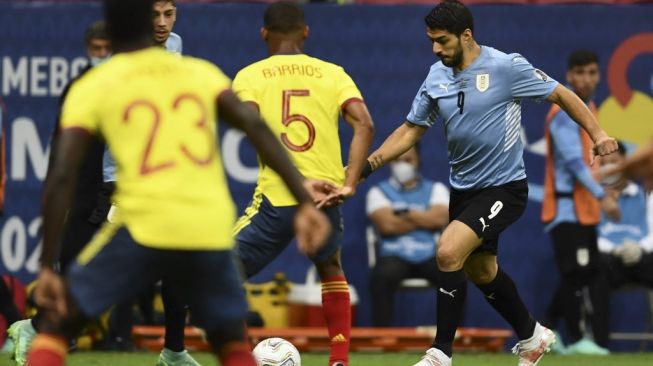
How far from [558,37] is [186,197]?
852 centimetres

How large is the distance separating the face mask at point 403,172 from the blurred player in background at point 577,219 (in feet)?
3.86

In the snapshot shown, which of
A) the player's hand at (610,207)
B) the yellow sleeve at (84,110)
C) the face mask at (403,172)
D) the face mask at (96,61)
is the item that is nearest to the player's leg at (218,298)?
the yellow sleeve at (84,110)

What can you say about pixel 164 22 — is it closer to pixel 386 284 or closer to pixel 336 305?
pixel 336 305

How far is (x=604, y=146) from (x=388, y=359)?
3.37 metres

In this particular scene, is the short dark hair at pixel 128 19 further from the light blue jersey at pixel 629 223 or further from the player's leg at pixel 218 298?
the light blue jersey at pixel 629 223

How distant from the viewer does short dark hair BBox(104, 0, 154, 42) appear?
217 inches

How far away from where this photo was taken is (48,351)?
18.1 feet

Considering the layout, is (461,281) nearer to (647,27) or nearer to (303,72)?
(303,72)

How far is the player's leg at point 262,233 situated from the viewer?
345 inches

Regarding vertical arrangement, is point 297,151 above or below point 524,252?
above

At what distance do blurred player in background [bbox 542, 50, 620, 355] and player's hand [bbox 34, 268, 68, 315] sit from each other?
759 centimetres

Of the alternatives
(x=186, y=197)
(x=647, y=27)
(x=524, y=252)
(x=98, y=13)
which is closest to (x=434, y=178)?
(x=524, y=252)

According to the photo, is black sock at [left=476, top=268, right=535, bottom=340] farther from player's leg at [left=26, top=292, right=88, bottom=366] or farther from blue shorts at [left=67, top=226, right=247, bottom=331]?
player's leg at [left=26, top=292, right=88, bottom=366]

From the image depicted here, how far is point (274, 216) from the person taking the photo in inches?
345
